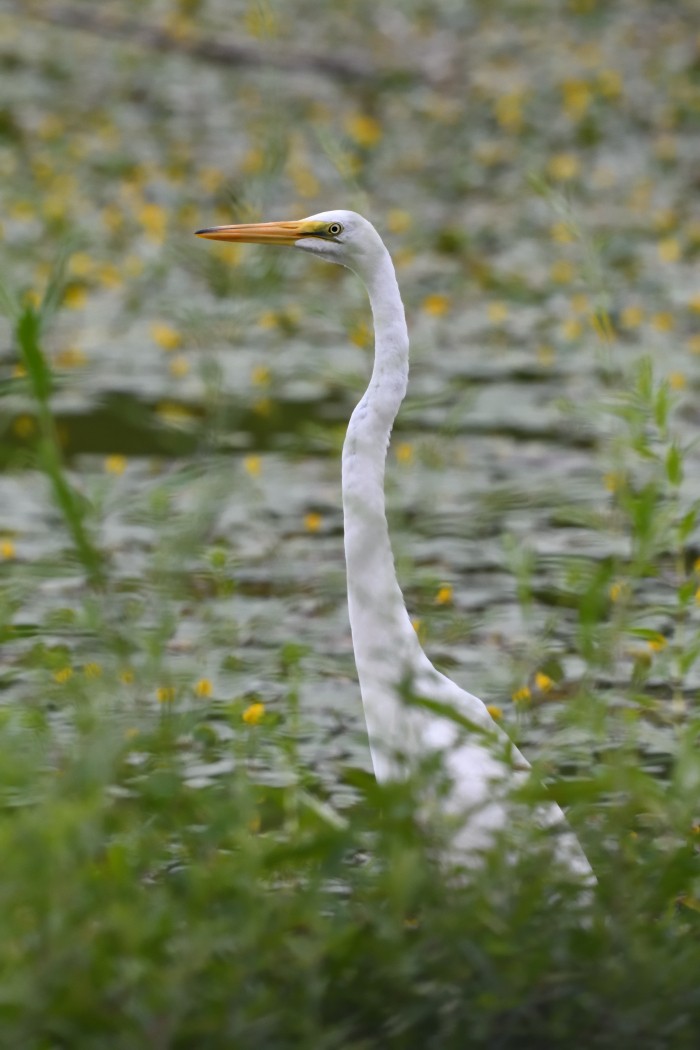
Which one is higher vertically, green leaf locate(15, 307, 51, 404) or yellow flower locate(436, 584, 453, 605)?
green leaf locate(15, 307, 51, 404)

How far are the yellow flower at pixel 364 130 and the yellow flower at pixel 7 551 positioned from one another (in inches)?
232

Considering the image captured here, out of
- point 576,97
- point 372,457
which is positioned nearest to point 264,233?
point 372,457

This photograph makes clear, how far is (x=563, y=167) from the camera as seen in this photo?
1049cm

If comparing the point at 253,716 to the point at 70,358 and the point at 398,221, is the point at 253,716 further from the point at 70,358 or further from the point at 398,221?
the point at 398,221

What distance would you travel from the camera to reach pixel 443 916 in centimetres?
221

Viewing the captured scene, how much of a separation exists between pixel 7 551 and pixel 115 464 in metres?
0.93

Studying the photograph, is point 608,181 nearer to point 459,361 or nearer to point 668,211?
point 668,211

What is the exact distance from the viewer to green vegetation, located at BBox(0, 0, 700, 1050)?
2211mm

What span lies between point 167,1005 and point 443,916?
35cm

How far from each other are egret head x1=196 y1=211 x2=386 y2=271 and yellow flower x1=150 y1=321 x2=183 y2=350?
412 centimetres

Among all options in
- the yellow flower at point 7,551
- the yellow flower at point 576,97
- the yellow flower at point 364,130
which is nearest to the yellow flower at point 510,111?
the yellow flower at point 576,97

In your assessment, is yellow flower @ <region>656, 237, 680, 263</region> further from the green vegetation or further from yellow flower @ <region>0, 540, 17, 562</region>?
yellow flower @ <region>0, 540, 17, 562</region>

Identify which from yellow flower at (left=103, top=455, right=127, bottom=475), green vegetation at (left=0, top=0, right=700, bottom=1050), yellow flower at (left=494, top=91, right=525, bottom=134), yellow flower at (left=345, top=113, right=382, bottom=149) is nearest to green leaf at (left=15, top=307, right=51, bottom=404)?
green vegetation at (left=0, top=0, right=700, bottom=1050)

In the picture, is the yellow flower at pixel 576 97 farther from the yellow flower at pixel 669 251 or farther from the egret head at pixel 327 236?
the egret head at pixel 327 236
